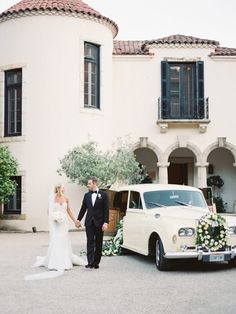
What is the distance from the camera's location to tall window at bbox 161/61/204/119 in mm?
23422

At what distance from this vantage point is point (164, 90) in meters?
23.5

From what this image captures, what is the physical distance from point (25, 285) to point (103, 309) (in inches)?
91.3

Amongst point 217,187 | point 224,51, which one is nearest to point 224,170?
point 217,187

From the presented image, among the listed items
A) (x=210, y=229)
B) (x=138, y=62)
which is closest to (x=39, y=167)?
(x=138, y=62)

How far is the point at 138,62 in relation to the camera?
23.8m

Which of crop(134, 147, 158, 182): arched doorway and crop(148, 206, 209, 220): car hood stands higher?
crop(134, 147, 158, 182): arched doorway

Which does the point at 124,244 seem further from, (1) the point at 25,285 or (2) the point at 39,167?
(2) the point at 39,167

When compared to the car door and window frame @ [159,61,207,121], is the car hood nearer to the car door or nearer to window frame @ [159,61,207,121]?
the car door

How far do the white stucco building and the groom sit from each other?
9750mm

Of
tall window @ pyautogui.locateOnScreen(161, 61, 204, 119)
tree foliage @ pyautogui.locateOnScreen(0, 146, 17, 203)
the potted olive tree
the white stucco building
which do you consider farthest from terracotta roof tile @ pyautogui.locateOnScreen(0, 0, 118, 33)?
the potted olive tree

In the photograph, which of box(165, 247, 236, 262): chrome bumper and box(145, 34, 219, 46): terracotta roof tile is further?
box(145, 34, 219, 46): terracotta roof tile

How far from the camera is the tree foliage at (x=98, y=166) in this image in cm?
1977

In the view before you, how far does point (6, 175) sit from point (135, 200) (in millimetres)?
8653

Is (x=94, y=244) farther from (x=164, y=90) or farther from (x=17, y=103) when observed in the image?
(x=164, y=90)
